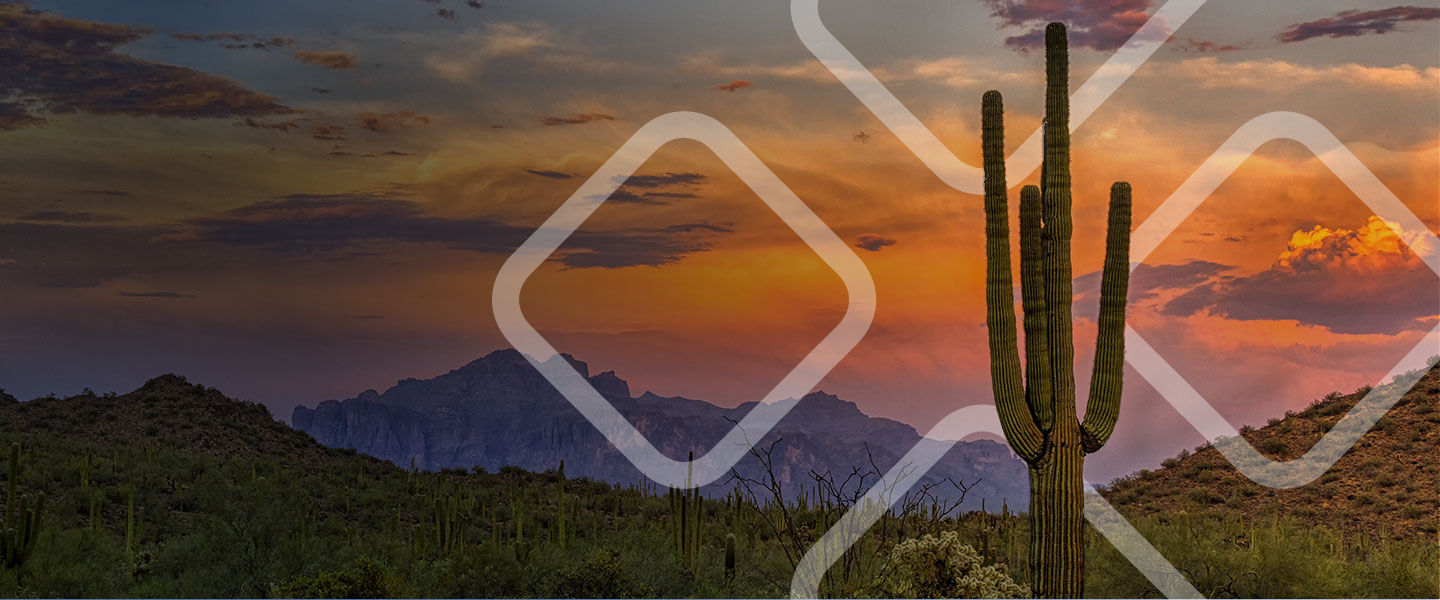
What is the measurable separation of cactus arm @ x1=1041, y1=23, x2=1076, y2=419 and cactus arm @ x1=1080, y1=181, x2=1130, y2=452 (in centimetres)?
26

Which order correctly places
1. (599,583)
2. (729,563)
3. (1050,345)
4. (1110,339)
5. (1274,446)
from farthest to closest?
(1274,446) < (729,563) < (599,583) < (1110,339) < (1050,345)

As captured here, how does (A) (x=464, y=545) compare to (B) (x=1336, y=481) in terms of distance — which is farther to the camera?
(B) (x=1336, y=481)

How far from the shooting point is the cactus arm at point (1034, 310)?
10117mm

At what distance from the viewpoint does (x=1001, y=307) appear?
10242 mm

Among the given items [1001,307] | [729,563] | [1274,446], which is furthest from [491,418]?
[1001,307]

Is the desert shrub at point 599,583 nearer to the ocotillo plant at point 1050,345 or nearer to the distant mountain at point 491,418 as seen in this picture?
the ocotillo plant at point 1050,345

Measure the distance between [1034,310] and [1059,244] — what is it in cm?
67

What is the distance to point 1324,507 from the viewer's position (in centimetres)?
2386

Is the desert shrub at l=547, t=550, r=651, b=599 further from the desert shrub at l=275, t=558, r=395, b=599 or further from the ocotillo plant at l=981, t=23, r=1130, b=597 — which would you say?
the ocotillo plant at l=981, t=23, r=1130, b=597

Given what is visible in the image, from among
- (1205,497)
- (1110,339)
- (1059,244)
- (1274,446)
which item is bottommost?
(1205,497)

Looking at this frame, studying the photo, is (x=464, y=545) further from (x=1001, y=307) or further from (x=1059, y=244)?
(x=1059, y=244)

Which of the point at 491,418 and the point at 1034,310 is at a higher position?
the point at 491,418

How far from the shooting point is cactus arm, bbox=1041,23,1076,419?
10188 millimetres

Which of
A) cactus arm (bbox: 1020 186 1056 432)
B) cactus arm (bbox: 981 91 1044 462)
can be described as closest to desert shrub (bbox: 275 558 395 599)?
cactus arm (bbox: 981 91 1044 462)
